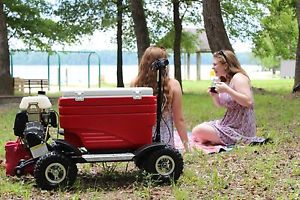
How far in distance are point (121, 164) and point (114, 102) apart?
45.8 inches

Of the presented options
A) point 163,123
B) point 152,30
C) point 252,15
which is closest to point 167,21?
point 152,30

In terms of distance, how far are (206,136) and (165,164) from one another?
233 cm

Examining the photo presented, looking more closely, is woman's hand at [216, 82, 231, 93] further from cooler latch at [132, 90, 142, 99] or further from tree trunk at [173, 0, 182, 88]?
tree trunk at [173, 0, 182, 88]

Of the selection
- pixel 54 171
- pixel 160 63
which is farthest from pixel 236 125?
pixel 54 171

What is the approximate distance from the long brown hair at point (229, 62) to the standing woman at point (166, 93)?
879 mm

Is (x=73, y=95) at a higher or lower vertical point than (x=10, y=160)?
higher

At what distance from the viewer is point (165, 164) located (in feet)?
15.3

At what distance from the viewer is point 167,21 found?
2480 cm

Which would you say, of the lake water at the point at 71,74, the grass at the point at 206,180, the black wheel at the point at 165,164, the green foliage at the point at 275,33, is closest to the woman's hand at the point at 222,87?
the grass at the point at 206,180

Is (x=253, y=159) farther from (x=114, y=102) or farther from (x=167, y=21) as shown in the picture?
(x=167, y=21)

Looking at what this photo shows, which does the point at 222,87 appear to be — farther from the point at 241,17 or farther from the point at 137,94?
the point at 241,17

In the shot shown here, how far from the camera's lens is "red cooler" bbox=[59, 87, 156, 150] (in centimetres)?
459

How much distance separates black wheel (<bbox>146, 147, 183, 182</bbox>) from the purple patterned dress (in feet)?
6.91

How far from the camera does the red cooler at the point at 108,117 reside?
4.59 meters
